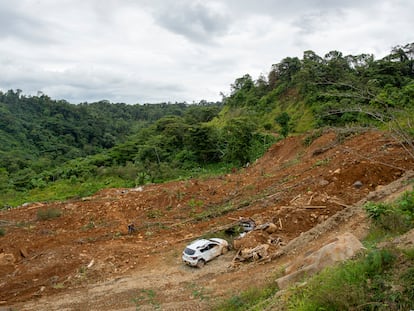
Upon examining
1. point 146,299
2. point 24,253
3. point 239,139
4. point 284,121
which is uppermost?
point 284,121

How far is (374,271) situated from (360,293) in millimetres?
687

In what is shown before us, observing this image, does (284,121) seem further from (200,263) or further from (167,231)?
(200,263)

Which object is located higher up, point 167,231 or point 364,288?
point 364,288

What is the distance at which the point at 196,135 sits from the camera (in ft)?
115

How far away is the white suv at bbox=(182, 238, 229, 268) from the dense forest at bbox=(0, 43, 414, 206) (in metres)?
9.60

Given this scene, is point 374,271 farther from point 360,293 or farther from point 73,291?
point 73,291

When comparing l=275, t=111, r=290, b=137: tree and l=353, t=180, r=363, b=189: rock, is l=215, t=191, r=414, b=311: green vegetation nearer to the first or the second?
l=353, t=180, r=363, b=189: rock

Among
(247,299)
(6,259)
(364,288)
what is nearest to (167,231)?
(6,259)

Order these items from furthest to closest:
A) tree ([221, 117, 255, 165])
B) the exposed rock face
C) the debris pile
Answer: tree ([221, 117, 255, 165])
the debris pile
the exposed rock face

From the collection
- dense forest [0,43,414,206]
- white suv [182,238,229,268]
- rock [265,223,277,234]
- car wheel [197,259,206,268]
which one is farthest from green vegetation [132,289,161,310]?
dense forest [0,43,414,206]

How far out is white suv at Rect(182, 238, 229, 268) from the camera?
37.8 ft

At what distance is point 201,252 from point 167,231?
4.21 m

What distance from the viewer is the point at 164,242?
1417 cm

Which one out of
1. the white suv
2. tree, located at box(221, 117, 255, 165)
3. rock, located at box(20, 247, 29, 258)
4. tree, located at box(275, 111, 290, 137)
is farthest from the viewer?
tree, located at box(275, 111, 290, 137)
